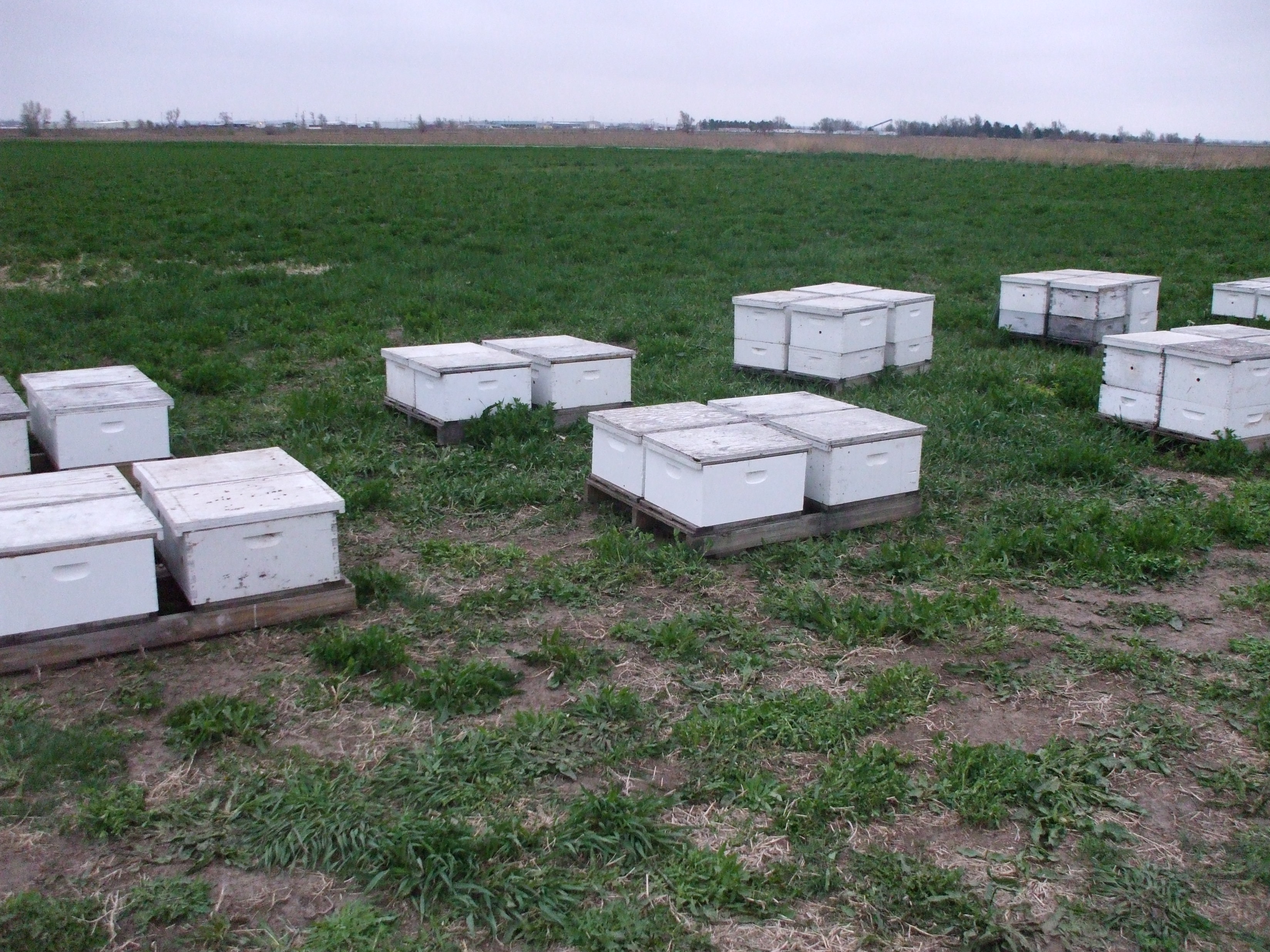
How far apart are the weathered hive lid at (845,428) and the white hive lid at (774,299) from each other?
2.69m

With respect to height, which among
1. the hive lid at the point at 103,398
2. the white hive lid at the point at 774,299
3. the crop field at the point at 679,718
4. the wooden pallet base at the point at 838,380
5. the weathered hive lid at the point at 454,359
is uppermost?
the white hive lid at the point at 774,299

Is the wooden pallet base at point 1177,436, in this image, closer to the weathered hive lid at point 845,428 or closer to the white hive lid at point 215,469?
the weathered hive lid at point 845,428

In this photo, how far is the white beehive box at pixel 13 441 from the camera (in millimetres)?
5645

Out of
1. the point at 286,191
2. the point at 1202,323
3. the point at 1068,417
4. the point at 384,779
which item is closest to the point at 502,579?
the point at 384,779

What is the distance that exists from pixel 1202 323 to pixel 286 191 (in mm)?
17288

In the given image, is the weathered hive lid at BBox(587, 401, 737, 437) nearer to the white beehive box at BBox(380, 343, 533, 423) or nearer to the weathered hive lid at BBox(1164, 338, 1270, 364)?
the white beehive box at BBox(380, 343, 533, 423)

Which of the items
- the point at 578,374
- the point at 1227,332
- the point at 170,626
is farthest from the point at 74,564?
the point at 1227,332

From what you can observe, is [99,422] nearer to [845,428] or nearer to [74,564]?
[74,564]

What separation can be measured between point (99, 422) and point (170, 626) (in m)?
1.95

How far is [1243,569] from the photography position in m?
5.59

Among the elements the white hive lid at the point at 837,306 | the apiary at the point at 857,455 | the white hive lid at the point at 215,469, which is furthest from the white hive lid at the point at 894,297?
the white hive lid at the point at 215,469

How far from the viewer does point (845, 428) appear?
6.03m

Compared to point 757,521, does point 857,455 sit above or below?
above

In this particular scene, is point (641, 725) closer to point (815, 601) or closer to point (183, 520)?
point (815, 601)
